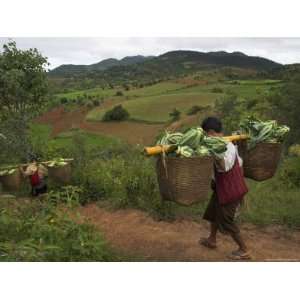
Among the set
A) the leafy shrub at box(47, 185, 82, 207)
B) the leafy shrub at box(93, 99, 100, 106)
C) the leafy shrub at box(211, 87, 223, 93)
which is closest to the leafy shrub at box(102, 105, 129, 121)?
the leafy shrub at box(93, 99, 100, 106)

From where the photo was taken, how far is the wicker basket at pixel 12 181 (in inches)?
269

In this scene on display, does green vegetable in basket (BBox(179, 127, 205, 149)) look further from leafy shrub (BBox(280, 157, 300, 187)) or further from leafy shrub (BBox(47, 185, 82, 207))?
leafy shrub (BBox(280, 157, 300, 187))

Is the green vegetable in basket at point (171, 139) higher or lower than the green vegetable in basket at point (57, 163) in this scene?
higher

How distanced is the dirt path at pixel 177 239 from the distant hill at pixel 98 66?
2369mm

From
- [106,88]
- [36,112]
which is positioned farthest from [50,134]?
[106,88]

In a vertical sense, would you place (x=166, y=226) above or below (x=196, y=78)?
below

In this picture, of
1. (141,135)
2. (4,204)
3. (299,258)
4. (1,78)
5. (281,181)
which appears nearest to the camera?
(4,204)

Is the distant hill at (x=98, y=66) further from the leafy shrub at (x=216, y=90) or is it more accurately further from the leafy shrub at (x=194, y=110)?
the leafy shrub at (x=216, y=90)

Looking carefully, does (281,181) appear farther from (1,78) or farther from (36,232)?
(36,232)

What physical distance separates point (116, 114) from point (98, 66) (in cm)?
79

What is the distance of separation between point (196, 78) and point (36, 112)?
2.64 metres

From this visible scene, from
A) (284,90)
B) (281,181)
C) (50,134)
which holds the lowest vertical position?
(281,181)

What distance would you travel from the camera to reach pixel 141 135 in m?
7.50

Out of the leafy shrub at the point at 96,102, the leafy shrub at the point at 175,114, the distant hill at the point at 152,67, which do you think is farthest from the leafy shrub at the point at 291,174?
the leafy shrub at the point at 96,102
